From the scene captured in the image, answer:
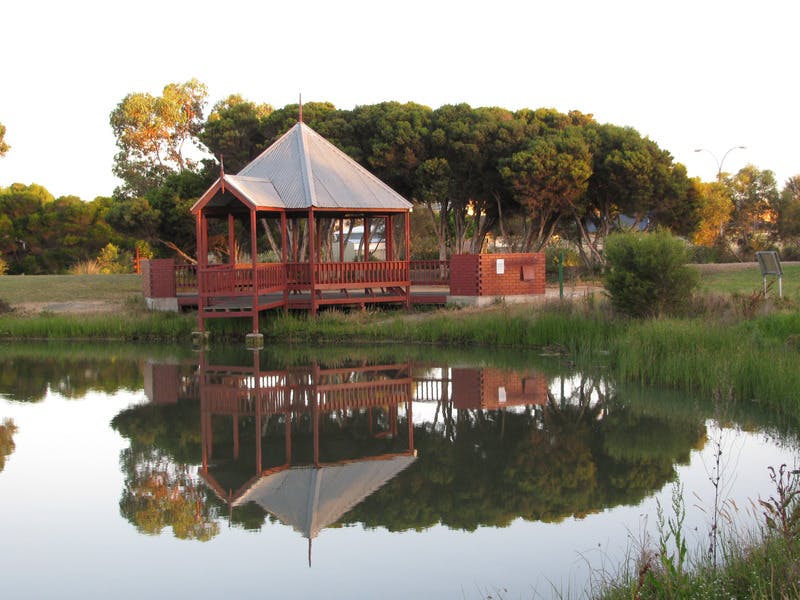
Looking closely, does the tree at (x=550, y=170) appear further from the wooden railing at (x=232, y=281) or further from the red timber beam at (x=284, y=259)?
the wooden railing at (x=232, y=281)

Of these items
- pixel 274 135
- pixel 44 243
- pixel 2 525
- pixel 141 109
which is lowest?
pixel 2 525

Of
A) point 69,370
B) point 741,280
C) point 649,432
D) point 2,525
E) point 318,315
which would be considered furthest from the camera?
point 741,280

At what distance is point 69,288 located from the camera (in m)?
34.8

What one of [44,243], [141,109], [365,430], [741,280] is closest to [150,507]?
[365,430]

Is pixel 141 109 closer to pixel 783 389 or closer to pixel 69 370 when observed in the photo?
pixel 69 370

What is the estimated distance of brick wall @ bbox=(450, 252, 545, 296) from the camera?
26.9 metres

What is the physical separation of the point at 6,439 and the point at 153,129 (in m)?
38.9

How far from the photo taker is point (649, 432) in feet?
41.4

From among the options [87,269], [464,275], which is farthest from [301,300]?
[87,269]

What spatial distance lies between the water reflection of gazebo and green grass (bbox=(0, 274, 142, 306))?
14351mm

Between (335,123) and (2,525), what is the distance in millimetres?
27803

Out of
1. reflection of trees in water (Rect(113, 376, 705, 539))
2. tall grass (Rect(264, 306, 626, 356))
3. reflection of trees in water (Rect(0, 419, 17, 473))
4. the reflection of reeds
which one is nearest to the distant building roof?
tall grass (Rect(264, 306, 626, 356))

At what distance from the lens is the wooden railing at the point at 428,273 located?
93.5ft

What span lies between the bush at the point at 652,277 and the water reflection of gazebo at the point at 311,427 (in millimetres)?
5013
